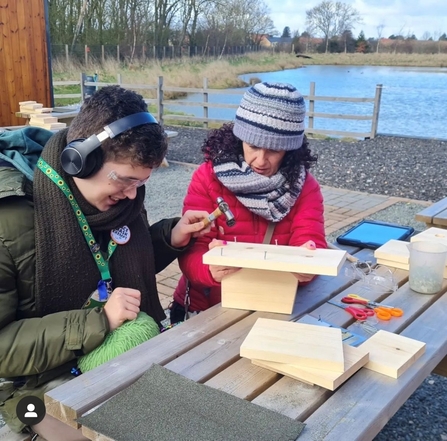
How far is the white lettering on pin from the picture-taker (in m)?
1.94

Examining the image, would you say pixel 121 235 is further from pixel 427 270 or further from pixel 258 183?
pixel 427 270

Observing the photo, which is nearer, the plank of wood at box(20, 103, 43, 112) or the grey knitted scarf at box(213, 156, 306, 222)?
the grey knitted scarf at box(213, 156, 306, 222)

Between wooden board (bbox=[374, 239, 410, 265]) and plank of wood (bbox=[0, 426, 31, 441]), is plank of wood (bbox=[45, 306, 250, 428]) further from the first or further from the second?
wooden board (bbox=[374, 239, 410, 265])

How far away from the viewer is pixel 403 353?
1.62m

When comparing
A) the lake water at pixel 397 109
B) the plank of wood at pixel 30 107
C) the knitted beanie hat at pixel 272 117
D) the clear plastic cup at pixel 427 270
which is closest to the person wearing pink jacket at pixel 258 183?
the knitted beanie hat at pixel 272 117

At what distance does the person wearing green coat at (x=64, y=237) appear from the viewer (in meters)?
1.63

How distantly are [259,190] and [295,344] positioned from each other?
0.91m

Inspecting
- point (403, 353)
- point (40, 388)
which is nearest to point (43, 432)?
point (40, 388)

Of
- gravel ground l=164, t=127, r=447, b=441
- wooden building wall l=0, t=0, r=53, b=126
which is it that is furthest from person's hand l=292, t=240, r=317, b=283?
wooden building wall l=0, t=0, r=53, b=126

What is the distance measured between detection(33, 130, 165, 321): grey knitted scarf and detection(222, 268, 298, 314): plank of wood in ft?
1.15

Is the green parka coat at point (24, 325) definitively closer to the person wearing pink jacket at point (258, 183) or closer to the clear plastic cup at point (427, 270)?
the person wearing pink jacket at point (258, 183)

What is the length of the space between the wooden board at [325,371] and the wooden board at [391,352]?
40 millimetres

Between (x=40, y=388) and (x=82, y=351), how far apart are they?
20 centimetres

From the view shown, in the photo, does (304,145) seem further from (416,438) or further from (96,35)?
(96,35)
